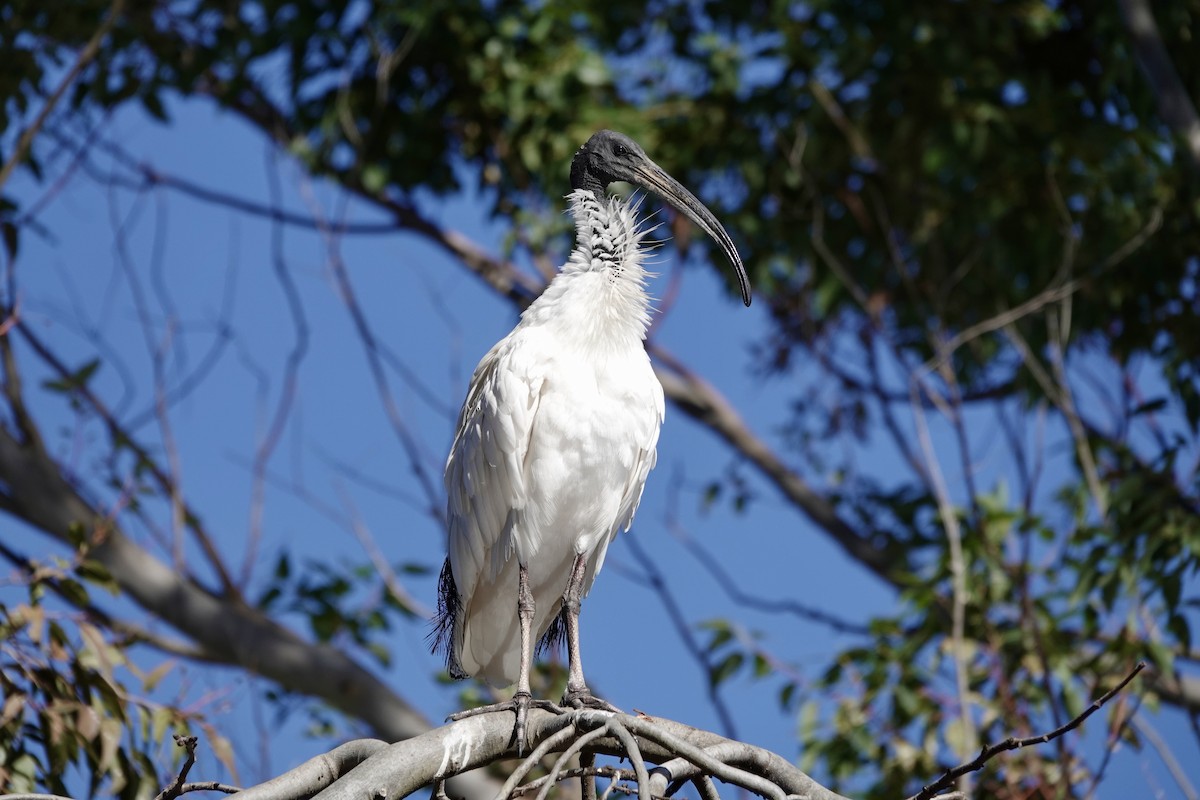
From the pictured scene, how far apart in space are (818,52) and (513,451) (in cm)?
396

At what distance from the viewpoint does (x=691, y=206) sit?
418cm

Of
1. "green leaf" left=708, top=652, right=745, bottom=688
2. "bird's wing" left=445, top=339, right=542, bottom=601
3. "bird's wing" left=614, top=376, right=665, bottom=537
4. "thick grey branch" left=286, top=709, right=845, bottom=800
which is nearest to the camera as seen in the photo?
"thick grey branch" left=286, top=709, right=845, bottom=800

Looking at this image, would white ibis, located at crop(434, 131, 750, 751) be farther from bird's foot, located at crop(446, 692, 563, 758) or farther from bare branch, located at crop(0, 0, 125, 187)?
bare branch, located at crop(0, 0, 125, 187)

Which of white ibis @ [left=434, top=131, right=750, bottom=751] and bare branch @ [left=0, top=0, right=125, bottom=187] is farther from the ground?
bare branch @ [left=0, top=0, right=125, bottom=187]

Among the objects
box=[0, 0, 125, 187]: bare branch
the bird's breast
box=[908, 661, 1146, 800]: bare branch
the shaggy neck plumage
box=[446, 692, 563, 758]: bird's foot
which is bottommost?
box=[908, 661, 1146, 800]: bare branch

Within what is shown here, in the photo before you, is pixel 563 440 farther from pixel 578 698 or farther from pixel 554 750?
pixel 554 750

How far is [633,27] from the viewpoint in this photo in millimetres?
8031

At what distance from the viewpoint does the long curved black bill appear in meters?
4.14

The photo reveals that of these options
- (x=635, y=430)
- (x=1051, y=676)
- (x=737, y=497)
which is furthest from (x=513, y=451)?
(x=737, y=497)

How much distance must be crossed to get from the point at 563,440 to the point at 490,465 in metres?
0.25

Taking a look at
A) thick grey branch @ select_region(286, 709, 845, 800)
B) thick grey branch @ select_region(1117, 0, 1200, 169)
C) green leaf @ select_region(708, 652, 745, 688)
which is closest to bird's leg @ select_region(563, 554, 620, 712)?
thick grey branch @ select_region(286, 709, 845, 800)

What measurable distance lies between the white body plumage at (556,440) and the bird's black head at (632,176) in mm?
93

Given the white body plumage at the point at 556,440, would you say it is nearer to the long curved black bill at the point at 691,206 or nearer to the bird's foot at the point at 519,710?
the long curved black bill at the point at 691,206

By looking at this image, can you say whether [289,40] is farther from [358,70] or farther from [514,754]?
[514,754]
